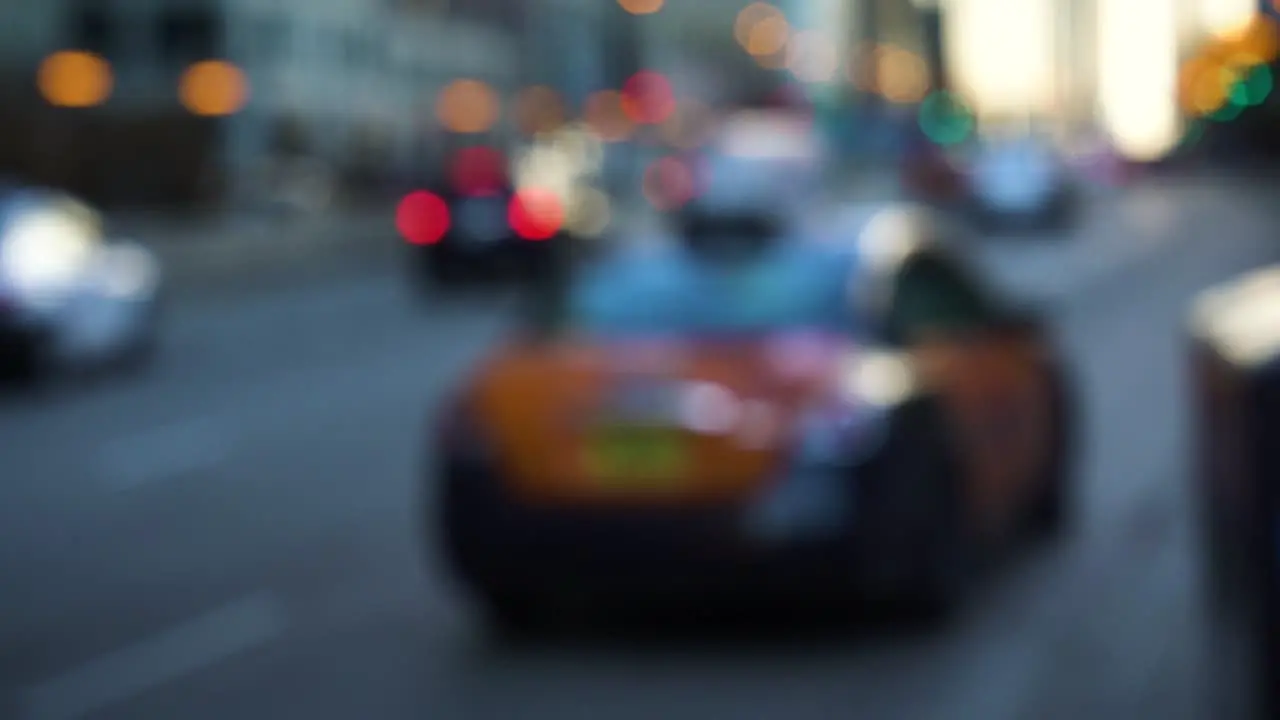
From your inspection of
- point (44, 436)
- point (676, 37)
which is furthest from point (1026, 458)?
point (676, 37)

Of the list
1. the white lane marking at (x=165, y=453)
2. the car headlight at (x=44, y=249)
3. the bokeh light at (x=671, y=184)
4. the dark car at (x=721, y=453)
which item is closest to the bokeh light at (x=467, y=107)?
the bokeh light at (x=671, y=184)

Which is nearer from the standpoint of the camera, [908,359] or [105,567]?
[908,359]

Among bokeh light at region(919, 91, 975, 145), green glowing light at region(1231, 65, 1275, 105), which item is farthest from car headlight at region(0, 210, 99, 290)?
bokeh light at region(919, 91, 975, 145)

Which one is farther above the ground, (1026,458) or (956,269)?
(956,269)

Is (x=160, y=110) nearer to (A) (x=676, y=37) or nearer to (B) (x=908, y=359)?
(B) (x=908, y=359)

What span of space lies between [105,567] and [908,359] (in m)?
3.65

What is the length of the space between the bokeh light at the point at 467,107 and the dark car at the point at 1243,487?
248 ft

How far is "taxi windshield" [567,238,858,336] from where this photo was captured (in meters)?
8.75

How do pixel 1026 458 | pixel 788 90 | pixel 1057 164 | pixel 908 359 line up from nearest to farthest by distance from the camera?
pixel 908 359
pixel 1026 458
pixel 1057 164
pixel 788 90

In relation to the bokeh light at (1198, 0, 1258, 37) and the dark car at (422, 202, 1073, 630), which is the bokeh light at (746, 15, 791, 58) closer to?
the dark car at (422, 202, 1073, 630)

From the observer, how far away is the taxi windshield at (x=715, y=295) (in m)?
8.75

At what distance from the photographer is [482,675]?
8.08 m

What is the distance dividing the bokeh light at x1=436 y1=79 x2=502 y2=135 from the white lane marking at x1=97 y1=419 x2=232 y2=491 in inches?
2554

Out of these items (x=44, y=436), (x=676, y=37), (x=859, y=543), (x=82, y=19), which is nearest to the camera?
(x=859, y=543)
